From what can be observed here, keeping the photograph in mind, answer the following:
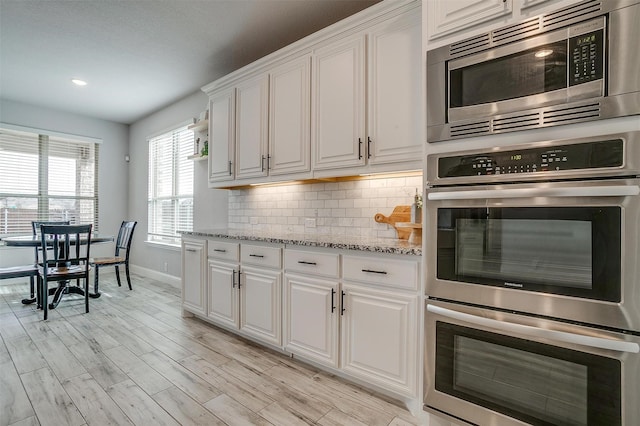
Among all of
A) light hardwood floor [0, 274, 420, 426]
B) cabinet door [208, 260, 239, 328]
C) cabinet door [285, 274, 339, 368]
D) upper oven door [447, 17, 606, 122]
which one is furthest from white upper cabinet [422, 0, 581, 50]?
cabinet door [208, 260, 239, 328]

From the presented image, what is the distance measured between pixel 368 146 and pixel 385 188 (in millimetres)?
447

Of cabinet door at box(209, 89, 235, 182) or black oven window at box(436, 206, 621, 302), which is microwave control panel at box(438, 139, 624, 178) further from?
cabinet door at box(209, 89, 235, 182)

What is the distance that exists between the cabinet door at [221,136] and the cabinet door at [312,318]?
1579mm

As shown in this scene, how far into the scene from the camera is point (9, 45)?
125 inches

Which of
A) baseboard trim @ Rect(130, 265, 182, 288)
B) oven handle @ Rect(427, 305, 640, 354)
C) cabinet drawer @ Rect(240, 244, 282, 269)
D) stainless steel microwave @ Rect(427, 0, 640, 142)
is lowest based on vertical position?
baseboard trim @ Rect(130, 265, 182, 288)

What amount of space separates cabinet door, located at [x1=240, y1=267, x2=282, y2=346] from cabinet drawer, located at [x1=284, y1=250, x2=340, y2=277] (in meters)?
0.17

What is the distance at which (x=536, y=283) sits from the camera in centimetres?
131

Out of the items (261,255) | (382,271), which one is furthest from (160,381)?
(382,271)

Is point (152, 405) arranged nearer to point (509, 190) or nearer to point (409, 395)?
point (409, 395)

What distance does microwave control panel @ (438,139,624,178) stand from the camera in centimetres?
119

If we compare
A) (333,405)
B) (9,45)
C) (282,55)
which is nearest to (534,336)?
(333,405)

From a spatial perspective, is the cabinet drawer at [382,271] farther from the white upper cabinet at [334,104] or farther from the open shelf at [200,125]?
the open shelf at [200,125]

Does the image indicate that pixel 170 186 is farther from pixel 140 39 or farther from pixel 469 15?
pixel 469 15

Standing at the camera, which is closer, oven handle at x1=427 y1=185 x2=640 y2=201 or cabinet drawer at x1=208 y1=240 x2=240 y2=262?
oven handle at x1=427 y1=185 x2=640 y2=201
